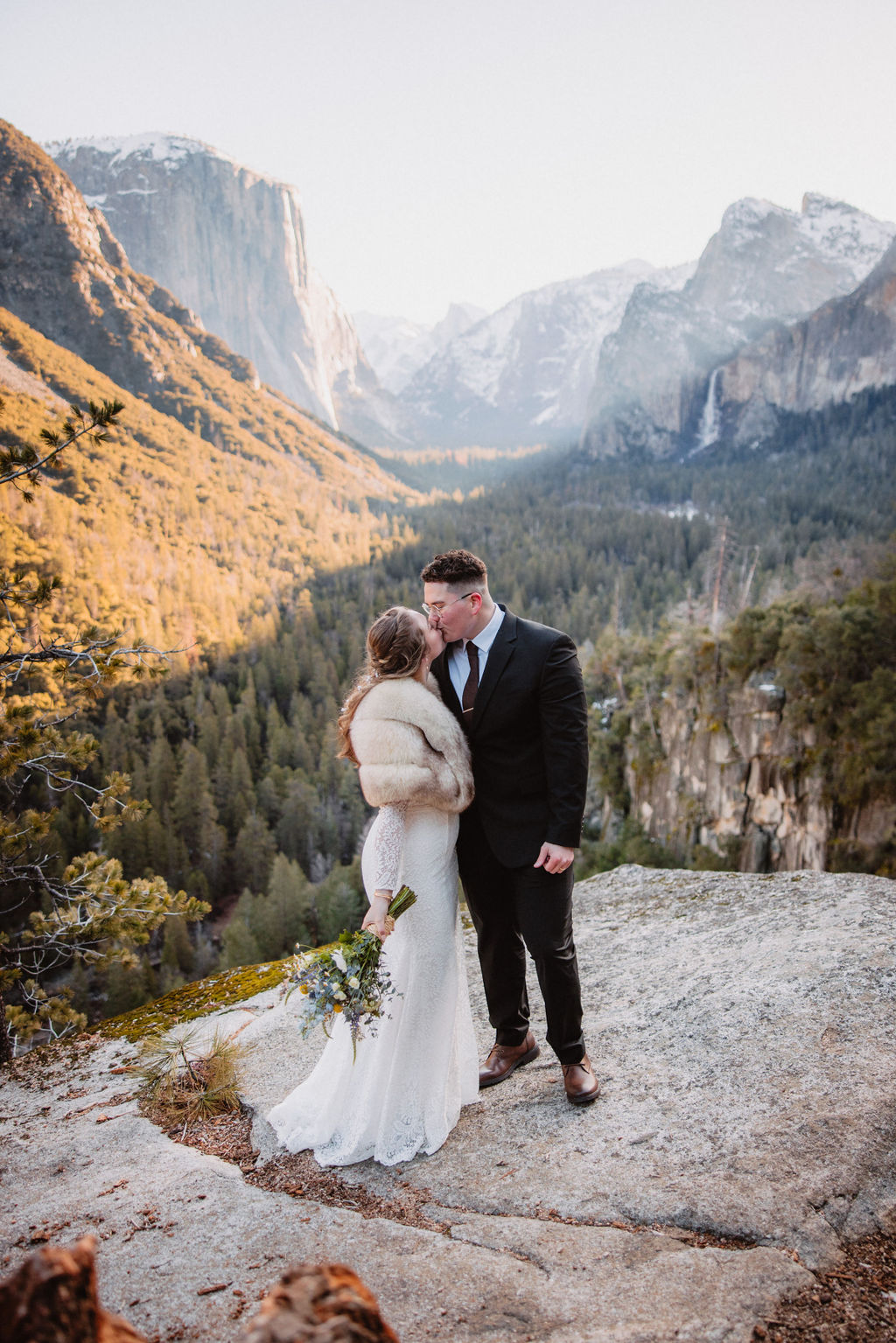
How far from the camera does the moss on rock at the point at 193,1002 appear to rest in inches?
218

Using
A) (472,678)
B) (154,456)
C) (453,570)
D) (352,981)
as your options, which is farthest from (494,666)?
(154,456)

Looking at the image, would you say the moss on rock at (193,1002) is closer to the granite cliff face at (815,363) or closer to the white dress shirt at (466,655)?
the white dress shirt at (466,655)

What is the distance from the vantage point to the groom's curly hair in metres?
3.41

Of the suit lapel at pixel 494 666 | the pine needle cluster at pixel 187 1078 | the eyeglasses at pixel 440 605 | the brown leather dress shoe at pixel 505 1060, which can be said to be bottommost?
the pine needle cluster at pixel 187 1078

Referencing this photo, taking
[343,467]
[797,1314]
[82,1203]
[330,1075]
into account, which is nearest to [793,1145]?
[797,1314]

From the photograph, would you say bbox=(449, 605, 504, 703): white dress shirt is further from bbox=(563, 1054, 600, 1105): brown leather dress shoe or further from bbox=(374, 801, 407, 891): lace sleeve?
bbox=(563, 1054, 600, 1105): brown leather dress shoe

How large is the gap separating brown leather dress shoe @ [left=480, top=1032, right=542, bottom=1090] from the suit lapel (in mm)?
2117

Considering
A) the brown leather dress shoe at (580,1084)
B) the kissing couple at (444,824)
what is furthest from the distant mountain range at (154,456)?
the brown leather dress shoe at (580,1084)

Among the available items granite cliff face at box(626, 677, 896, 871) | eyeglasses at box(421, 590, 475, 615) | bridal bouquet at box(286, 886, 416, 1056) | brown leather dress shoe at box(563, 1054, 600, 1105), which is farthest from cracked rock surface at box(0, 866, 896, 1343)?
granite cliff face at box(626, 677, 896, 871)

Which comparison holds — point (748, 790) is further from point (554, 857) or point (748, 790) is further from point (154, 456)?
point (154, 456)

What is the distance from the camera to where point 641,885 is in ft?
23.7

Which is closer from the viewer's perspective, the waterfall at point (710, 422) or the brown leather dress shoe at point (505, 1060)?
the brown leather dress shoe at point (505, 1060)

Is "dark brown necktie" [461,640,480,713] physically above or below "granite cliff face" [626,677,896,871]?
above

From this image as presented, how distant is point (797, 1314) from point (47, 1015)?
17.5 ft
